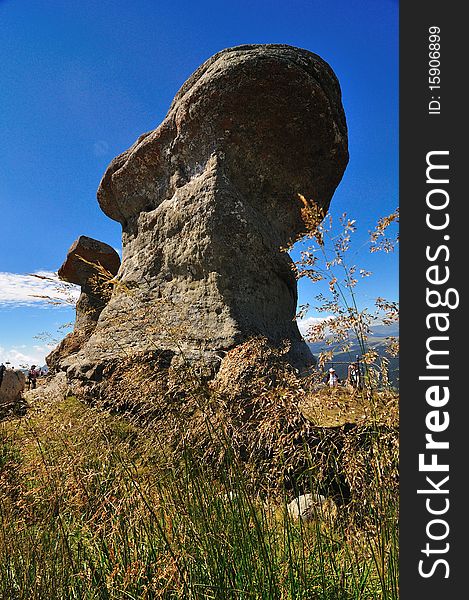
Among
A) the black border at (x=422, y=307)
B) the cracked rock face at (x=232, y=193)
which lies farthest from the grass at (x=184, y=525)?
the cracked rock face at (x=232, y=193)

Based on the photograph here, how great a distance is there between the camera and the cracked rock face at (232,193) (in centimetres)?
623

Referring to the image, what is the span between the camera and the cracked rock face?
6.23 meters

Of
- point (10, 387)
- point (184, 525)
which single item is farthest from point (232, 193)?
point (10, 387)

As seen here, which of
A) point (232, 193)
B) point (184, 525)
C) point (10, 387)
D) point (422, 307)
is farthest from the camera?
point (10, 387)

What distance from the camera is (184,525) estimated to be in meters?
2.17

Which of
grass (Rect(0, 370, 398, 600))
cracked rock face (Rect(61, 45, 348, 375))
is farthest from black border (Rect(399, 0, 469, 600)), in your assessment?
cracked rock face (Rect(61, 45, 348, 375))

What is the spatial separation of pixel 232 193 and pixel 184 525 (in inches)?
211

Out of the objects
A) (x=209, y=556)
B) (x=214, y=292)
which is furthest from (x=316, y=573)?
(x=214, y=292)

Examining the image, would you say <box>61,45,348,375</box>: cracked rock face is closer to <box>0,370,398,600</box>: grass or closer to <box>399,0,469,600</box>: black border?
<box>0,370,398,600</box>: grass

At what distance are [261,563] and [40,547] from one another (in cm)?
143

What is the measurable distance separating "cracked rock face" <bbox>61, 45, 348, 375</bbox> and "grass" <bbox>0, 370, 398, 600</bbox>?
2983mm

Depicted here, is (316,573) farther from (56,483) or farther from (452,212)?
(452,212)

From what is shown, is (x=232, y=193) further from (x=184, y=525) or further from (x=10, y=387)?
(x=10, y=387)

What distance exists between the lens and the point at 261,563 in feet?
6.60
